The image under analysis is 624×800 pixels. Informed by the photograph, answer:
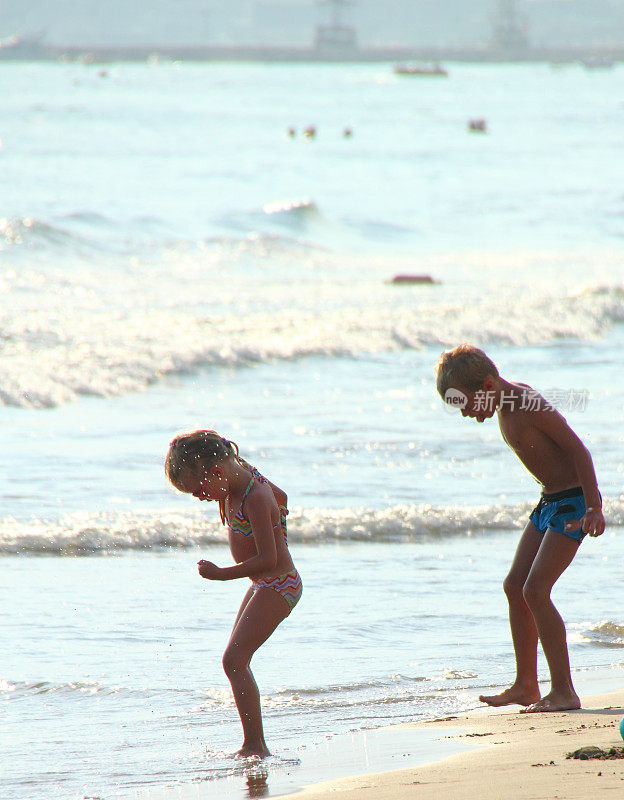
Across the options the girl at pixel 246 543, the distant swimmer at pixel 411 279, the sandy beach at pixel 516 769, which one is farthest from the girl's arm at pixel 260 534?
the distant swimmer at pixel 411 279

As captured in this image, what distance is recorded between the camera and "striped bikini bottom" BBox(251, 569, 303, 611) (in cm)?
384

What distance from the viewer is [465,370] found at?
390 cm

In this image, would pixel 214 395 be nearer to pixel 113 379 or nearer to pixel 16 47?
pixel 113 379

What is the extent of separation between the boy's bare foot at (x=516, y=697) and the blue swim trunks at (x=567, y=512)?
581mm

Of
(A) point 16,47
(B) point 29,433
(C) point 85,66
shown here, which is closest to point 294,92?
(C) point 85,66

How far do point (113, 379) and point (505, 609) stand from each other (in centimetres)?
671

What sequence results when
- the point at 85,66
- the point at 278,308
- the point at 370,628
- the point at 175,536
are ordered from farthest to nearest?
the point at 85,66, the point at 278,308, the point at 175,536, the point at 370,628

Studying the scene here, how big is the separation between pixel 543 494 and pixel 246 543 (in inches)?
42.8

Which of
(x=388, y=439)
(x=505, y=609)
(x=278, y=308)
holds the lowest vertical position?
(x=278, y=308)

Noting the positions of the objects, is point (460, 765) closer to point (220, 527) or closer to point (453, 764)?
point (453, 764)

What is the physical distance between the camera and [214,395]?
448 inches

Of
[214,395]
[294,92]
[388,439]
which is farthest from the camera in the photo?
[294,92]

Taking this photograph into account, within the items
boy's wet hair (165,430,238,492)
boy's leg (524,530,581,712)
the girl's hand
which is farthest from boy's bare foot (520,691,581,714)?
boy's wet hair (165,430,238,492)

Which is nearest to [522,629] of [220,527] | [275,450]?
[220,527]
